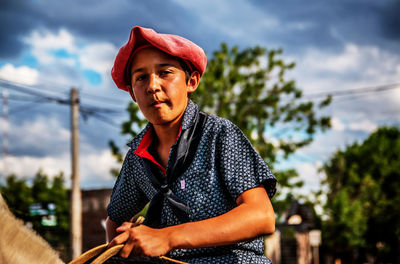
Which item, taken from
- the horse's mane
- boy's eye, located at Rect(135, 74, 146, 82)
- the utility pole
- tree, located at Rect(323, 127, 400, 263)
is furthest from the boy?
tree, located at Rect(323, 127, 400, 263)

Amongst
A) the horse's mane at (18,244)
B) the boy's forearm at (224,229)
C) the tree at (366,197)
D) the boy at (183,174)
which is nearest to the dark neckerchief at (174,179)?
the boy at (183,174)

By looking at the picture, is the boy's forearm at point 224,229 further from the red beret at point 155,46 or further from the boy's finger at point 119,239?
the red beret at point 155,46

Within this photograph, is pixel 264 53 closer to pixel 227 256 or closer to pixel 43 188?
pixel 227 256

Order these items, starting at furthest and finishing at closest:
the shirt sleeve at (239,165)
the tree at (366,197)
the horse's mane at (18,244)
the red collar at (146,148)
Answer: the tree at (366,197)
the red collar at (146,148)
the shirt sleeve at (239,165)
the horse's mane at (18,244)

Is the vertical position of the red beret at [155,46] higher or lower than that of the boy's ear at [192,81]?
higher

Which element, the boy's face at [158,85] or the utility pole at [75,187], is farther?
the utility pole at [75,187]

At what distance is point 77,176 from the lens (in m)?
14.0

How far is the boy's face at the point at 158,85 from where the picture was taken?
5.89ft

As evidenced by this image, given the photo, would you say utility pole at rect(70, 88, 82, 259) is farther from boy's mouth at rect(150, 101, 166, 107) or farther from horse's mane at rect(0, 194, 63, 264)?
horse's mane at rect(0, 194, 63, 264)

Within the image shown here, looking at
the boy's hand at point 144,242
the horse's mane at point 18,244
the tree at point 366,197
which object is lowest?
the tree at point 366,197

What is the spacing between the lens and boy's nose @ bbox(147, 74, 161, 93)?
177 cm

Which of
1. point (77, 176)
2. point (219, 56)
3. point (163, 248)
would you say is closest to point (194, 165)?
point (163, 248)

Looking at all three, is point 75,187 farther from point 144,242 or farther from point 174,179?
point 144,242

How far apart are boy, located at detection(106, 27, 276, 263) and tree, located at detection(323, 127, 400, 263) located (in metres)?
33.9
